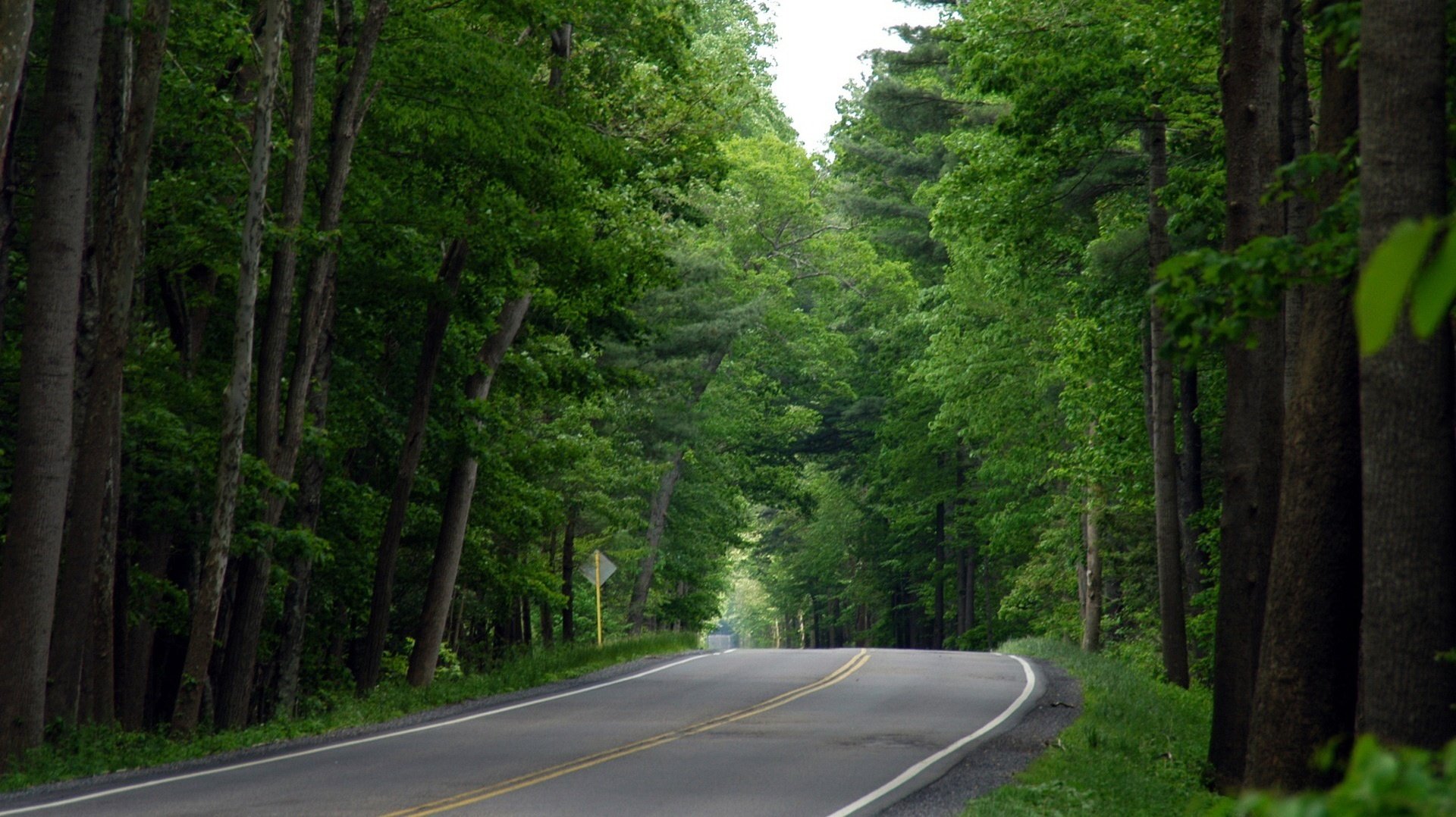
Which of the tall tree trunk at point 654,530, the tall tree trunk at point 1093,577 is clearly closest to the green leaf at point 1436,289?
the tall tree trunk at point 1093,577

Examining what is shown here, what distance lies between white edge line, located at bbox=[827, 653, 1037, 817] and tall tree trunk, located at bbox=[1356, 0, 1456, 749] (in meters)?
4.87

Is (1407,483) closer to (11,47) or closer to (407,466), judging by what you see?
(11,47)

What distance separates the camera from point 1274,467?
12.5 meters

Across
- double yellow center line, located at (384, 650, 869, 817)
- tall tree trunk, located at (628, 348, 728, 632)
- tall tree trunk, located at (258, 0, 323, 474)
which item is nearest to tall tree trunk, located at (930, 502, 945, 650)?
tall tree trunk, located at (628, 348, 728, 632)

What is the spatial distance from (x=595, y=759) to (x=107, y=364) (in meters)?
6.85

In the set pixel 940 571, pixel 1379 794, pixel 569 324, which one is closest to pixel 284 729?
pixel 569 324

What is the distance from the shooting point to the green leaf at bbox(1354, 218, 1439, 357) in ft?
4.61

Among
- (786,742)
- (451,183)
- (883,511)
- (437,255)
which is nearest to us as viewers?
(786,742)

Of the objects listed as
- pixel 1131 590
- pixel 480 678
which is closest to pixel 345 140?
pixel 480 678

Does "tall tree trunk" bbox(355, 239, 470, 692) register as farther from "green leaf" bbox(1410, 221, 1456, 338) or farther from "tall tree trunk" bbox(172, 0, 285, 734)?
Answer: "green leaf" bbox(1410, 221, 1456, 338)

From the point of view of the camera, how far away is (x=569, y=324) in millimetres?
24547

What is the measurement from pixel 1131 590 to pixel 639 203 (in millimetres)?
17730

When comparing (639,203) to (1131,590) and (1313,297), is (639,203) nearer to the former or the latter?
(1313,297)

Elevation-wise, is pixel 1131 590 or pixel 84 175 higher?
pixel 84 175
